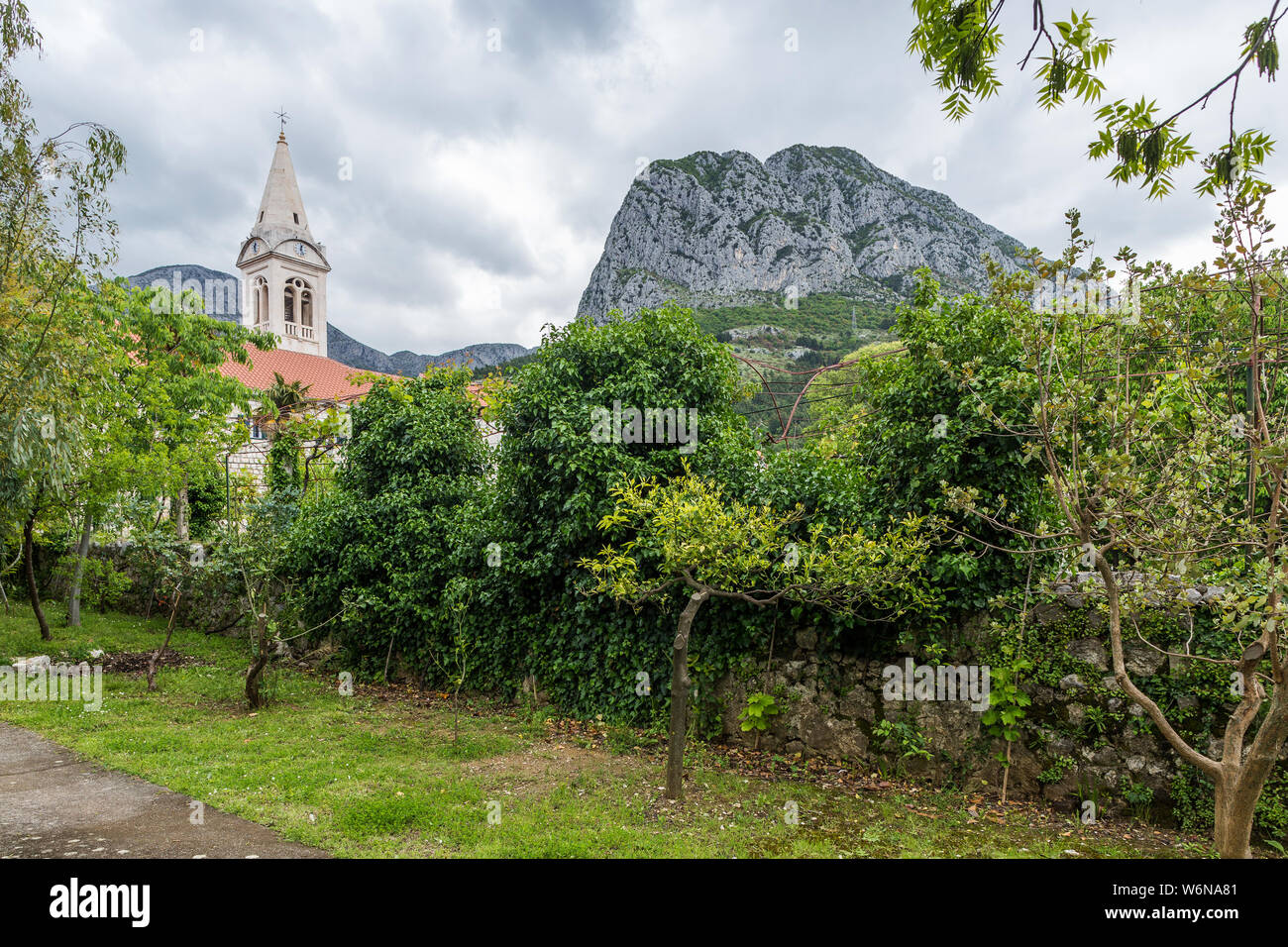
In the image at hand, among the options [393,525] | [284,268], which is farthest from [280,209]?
[393,525]

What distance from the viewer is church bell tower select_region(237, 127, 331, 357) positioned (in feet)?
159

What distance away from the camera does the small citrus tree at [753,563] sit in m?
5.64

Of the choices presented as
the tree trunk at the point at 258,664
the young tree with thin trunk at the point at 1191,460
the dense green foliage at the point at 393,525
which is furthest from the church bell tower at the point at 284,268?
the young tree with thin trunk at the point at 1191,460

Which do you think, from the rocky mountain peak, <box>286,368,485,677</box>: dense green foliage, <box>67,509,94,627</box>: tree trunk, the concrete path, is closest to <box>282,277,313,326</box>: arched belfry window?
the rocky mountain peak

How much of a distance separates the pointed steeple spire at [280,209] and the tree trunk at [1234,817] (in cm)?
5570

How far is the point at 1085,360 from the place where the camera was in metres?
5.28

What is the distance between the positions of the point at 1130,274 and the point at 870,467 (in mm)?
3209

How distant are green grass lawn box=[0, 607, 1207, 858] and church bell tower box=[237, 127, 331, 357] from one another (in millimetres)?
45422

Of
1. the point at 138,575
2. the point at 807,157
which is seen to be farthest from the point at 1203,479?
the point at 807,157

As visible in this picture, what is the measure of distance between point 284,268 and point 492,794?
54.0 metres

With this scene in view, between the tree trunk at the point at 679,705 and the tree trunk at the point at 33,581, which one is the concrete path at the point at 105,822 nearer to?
the tree trunk at the point at 679,705

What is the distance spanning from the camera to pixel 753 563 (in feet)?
18.8

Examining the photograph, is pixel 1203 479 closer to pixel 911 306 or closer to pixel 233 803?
pixel 911 306

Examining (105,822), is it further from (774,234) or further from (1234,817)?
(774,234)
